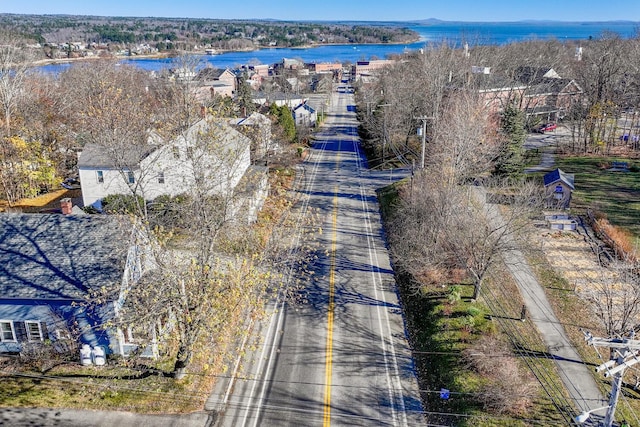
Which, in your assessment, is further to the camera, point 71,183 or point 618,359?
point 71,183

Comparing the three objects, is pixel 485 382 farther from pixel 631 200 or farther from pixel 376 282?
pixel 631 200

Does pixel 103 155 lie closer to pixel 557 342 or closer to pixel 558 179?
pixel 557 342

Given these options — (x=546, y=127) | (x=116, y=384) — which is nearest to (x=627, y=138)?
(x=546, y=127)

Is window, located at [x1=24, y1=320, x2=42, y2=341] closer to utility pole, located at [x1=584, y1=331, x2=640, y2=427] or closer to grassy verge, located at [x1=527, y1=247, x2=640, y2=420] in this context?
utility pole, located at [x1=584, y1=331, x2=640, y2=427]

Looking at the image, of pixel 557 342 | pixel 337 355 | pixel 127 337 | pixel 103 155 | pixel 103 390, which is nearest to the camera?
pixel 103 390

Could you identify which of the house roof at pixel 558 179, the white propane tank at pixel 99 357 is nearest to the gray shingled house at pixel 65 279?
the white propane tank at pixel 99 357

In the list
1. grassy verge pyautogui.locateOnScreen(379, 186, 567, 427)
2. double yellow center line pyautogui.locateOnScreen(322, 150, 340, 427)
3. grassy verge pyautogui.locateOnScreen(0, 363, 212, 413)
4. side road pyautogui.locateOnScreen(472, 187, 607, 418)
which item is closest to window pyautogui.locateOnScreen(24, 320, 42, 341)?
grassy verge pyautogui.locateOnScreen(0, 363, 212, 413)

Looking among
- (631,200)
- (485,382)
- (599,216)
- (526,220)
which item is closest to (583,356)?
(485,382)
